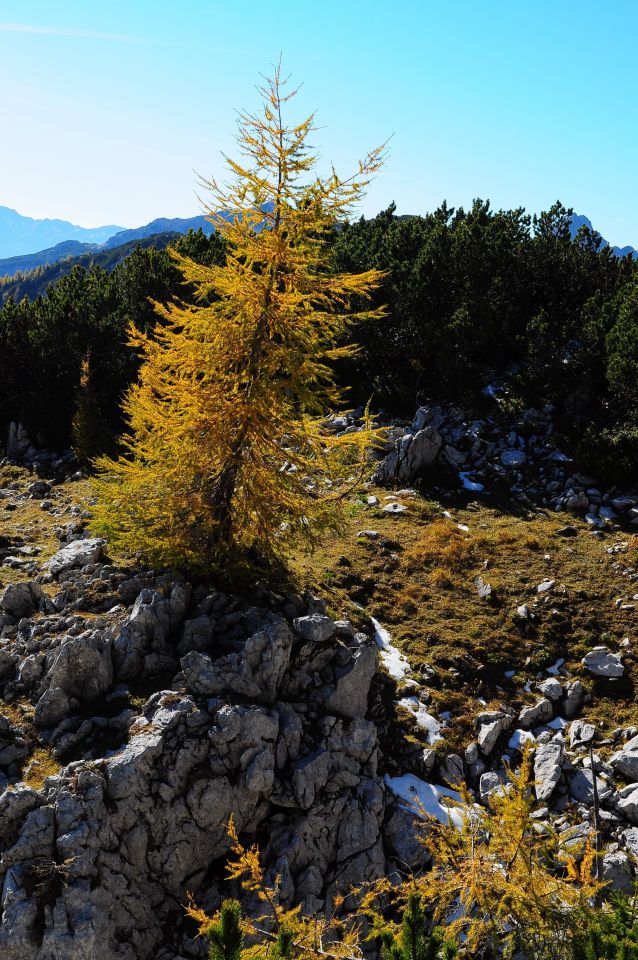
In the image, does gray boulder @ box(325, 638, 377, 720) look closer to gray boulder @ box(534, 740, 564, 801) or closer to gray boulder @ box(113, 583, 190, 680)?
gray boulder @ box(113, 583, 190, 680)

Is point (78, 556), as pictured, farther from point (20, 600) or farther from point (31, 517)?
point (31, 517)

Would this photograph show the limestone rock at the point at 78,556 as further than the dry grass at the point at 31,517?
No

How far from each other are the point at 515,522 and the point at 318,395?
445 inches

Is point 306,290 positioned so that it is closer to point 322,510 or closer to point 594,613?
point 322,510

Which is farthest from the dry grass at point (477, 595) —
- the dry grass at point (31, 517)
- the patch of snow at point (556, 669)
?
the dry grass at point (31, 517)

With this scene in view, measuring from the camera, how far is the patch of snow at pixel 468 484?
79.7 ft

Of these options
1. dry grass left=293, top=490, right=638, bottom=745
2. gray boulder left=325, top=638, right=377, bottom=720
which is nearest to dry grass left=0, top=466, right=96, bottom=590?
dry grass left=293, top=490, right=638, bottom=745

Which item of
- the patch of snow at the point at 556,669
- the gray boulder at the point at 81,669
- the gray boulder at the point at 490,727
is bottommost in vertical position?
the gray boulder at the point at 490,727

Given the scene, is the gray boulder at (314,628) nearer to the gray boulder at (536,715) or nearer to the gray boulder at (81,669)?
the gray boulder at (81,669)

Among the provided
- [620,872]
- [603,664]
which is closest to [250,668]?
[620,872]

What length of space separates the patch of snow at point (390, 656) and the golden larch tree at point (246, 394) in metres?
4.15

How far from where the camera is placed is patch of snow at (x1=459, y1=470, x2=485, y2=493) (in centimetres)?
2428

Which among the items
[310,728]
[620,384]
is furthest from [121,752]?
[620,384]

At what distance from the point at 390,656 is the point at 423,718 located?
6.86ft
